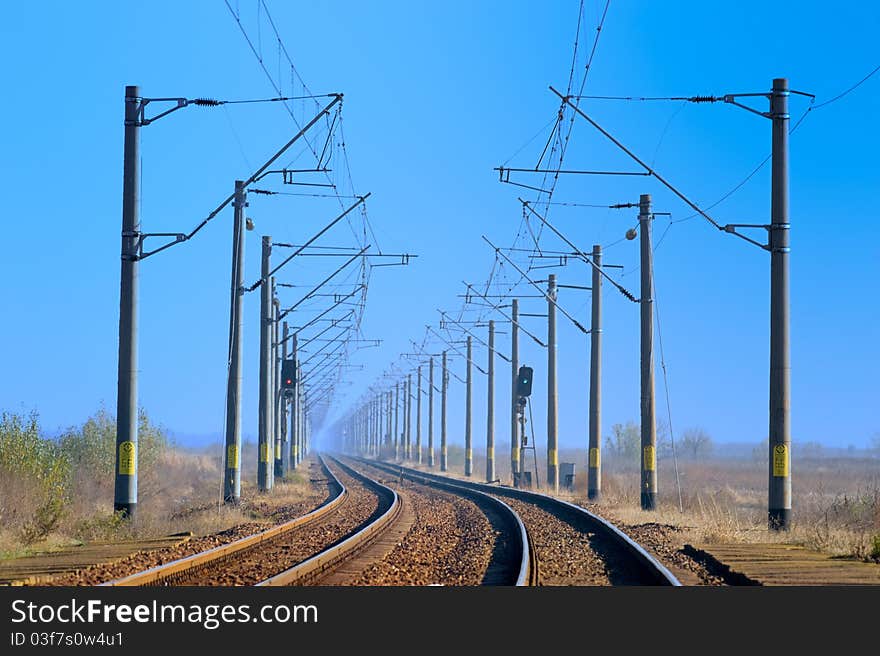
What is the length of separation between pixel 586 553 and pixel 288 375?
1056 inches

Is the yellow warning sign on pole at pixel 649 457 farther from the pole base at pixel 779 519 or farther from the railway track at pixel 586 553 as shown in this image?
the pole base at pixel 779 519

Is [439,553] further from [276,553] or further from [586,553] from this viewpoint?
[276,553]

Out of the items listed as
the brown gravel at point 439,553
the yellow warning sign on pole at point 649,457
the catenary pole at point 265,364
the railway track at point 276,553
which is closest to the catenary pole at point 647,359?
the yellow warning sign on pole at point 649,457

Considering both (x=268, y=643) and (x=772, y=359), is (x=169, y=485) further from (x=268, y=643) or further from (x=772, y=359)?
(x=268, y=643)

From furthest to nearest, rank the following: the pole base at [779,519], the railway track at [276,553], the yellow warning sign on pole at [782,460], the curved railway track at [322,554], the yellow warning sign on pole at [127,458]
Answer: the yellow warning sign on pole at [127,458]
the yellow warning sign on pole at [782,460]
the pole base at [779,519]
the curved railway track at [322,554]
the railway track at [276,553]

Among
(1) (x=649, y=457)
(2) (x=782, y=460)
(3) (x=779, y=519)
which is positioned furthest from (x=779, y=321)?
(1) (x=649, y=457)

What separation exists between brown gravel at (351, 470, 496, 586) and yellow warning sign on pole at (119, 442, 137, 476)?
522cm

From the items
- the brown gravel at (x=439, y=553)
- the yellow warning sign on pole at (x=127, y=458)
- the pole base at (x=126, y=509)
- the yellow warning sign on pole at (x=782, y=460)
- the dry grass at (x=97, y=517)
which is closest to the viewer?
the brown gravel at (x=439, y=553)

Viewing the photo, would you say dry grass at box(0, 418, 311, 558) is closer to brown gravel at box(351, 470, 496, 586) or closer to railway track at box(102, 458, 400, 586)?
railway track at box(102, 458, 400, 586)

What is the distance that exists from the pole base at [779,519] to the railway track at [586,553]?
2729 millimetres

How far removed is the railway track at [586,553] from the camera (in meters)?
15.2

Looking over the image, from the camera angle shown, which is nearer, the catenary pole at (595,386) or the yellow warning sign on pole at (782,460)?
the yellow warning sign on pole at (782,460)

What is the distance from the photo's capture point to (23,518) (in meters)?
22.7

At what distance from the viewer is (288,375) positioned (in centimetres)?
4462
